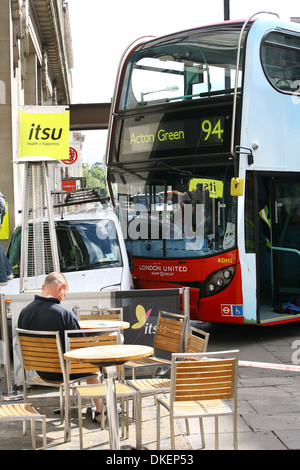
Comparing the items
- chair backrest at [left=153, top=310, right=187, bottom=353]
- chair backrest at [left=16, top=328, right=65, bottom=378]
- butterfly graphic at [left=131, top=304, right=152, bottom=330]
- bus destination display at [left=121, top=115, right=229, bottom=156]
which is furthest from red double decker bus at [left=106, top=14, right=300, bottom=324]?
chair backrest at [left=16, top=328, right=65, bottom=378]

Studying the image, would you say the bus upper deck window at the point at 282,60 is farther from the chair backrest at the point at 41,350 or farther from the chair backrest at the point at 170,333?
the chair backrest at the point at 41,350

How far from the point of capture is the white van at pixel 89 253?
32.7ft

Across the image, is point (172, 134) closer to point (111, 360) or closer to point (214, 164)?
point (214, 164)

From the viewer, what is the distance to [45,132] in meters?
8.38

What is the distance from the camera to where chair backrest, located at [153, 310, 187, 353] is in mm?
7318

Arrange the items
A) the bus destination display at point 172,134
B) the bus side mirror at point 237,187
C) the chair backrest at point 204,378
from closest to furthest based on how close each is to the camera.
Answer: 1. the chair backrest at point 204,378
2. the bus side mirror at point 237,187
3. the bus destination display at point 172,134

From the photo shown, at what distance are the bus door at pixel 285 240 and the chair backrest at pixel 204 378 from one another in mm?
6958

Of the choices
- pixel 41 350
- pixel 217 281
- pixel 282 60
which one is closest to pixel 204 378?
pixel 41 350

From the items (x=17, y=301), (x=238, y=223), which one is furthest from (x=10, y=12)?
(x=17, y=301)

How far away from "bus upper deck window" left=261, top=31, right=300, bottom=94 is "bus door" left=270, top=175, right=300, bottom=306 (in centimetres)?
162

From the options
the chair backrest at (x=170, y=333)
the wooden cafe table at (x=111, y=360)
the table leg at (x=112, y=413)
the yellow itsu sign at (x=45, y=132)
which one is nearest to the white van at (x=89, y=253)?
the yellow itsu sign at (x=45, y=132)

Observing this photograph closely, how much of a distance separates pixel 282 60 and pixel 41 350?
264 inches

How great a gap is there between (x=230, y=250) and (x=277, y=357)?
5.66ft

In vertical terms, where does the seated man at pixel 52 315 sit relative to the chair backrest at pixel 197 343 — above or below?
above
